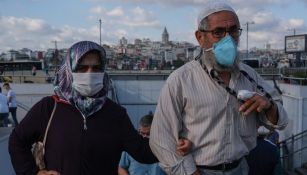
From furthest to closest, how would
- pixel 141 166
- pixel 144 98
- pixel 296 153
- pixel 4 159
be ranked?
1. pixel 144 98
2. pixel 296 153
3. pixel 4 159
4. pixel 141 166

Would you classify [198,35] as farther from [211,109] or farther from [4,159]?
[4,159]

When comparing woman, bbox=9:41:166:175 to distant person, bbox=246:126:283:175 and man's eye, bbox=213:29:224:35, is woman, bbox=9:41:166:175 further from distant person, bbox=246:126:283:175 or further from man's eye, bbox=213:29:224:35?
distant person, bbox=246:126:283:175

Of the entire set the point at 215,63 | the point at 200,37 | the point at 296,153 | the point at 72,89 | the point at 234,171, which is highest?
the point at 200,37

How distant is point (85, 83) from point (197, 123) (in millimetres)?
648

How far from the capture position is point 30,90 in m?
23.4

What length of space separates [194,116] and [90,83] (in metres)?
0.60

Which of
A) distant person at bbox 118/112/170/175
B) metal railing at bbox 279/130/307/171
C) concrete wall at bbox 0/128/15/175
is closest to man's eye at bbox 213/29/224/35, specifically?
distant person at bbox 118/112/170/175

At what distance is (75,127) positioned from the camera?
9.27 feet

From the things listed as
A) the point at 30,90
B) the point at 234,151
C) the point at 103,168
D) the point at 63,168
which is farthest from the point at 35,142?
the point at 30,90

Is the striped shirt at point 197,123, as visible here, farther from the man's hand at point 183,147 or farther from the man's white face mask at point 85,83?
the man's white face mask at point 85,83

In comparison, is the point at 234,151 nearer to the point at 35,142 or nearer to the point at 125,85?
the point at 35,142

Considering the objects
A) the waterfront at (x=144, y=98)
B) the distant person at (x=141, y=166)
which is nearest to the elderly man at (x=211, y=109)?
the distant person at (x=141, y=166)

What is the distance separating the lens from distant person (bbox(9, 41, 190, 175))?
9.23 ft

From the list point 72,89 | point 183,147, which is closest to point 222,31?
point 183,147
